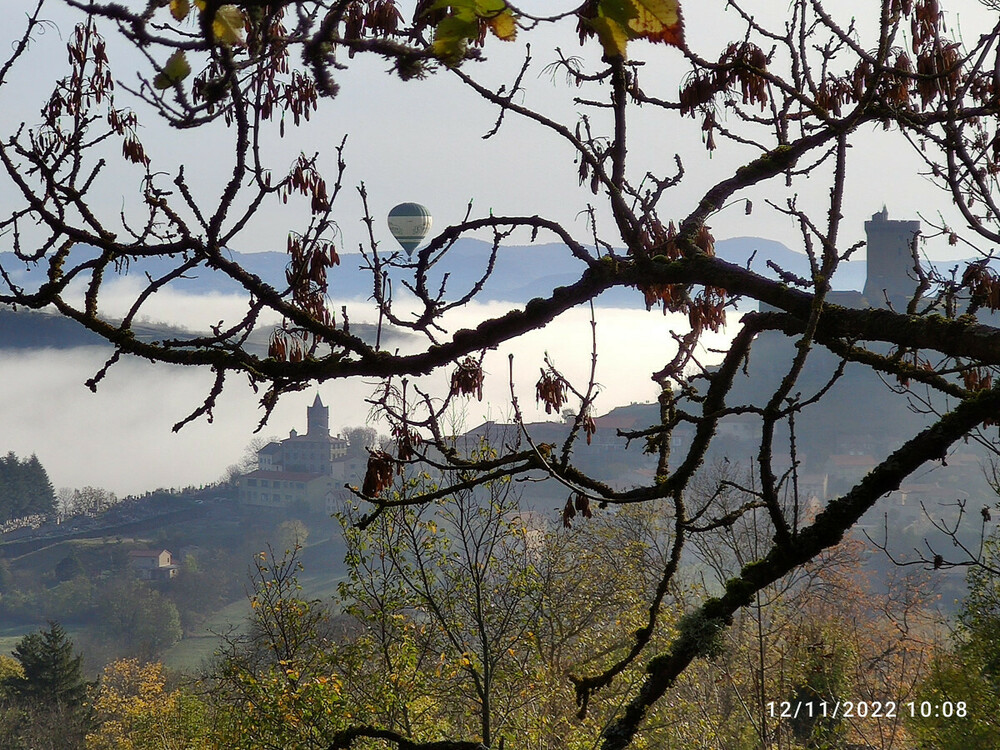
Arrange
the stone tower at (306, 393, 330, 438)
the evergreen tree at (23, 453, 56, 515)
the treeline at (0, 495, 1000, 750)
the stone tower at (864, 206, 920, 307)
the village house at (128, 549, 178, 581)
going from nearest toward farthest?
the treeline at (0, 495, 1000, 750) → the village house at (128, 549, 178, 581) → the stone tower at (864, 206, 920, 307) → the evergreen tree at (23, 453, 56, 515) → the stone tower at (306, 393, 330, 438)

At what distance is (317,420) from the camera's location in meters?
109

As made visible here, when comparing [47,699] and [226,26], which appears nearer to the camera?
[226,26]

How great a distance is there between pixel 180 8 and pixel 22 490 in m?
99.9

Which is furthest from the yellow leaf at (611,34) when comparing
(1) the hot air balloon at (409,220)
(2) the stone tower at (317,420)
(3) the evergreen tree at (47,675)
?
(2) the stone tower at (317,420)

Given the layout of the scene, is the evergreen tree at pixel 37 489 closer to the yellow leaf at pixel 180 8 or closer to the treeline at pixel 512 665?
the treeline at pixel 512 665

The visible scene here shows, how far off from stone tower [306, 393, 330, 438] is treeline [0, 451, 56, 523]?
2882cm

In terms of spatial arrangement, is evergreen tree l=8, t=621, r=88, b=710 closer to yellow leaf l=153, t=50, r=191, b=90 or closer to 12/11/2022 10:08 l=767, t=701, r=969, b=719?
12/11/2022 10:08 l=767, t=701, r=969, b=719

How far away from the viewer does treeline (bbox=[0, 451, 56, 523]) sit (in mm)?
87000

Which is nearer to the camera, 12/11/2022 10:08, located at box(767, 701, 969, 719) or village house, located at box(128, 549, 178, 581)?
12/11/2022 10:08, located at box(767, 701, 969, 719)

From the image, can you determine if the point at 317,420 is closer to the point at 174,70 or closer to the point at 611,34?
the point at 174,70

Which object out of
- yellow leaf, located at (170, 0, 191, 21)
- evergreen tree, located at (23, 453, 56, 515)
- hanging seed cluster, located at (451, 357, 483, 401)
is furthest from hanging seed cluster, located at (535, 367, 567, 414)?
evergreen tree, located at (23, 453, 56, 515)

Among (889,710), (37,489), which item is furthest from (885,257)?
(37,489)

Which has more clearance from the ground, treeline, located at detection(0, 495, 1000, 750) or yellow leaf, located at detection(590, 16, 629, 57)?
yellow leaf, located at detection(590, 16, 629, 57)

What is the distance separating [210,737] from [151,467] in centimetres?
13876
